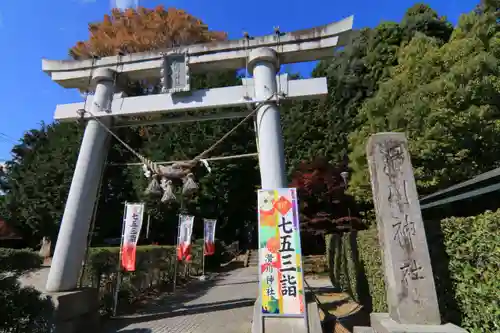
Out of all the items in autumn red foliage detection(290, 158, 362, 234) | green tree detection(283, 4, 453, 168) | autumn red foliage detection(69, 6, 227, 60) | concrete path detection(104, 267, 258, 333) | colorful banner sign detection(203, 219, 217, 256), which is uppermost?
autumn red foliage detection(69, 6, 227, 60)

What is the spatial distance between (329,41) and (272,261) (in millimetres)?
4916

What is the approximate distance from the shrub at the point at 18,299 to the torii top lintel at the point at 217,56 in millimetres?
4772

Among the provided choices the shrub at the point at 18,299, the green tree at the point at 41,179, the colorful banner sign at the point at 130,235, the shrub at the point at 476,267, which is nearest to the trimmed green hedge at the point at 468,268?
the shrub at the point at 476,267

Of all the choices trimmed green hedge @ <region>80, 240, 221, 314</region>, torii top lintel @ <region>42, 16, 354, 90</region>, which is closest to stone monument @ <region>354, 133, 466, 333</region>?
torii top lintel @ <region>42, 16, 354, 90</region>

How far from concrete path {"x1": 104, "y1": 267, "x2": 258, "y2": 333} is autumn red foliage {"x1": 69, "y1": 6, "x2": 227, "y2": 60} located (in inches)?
620

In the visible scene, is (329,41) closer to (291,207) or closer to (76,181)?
(291,207)

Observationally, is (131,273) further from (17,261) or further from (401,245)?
(401,245)

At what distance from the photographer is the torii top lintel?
6625 mm

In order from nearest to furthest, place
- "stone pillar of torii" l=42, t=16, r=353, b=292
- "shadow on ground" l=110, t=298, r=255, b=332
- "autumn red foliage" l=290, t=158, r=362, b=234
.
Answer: "stone pillar of torii" l=42, t=16, r=353, b=292 < "shadow on ground" l=110, t=298, r=255, b=332 < "autumn red foliage" l=290, t=158, r=362, b=234

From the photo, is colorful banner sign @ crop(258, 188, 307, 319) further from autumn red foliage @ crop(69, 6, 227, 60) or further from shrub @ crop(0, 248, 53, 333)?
autumn red foliage @ crop(69, 6, 227, 60)

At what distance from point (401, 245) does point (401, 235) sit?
0.40ft

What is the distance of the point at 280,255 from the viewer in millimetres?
4730

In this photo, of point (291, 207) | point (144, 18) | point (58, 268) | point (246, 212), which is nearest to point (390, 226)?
point (291, 207)

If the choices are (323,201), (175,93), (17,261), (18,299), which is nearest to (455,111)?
(323,201)
